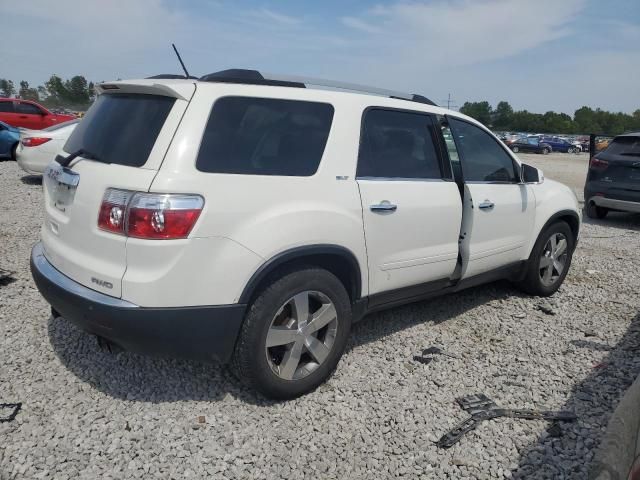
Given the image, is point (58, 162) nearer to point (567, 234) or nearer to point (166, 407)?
point (166, 407)

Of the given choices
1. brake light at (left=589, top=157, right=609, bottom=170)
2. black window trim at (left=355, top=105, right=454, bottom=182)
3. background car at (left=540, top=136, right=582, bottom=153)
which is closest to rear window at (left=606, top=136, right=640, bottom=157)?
brake light at (left=589, top=157, right=609, bottom=170)

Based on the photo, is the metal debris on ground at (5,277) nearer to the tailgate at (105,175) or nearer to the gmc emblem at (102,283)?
the tailgate at (105,175)

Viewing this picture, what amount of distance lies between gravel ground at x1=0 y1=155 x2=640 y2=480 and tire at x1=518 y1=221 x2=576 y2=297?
0.42 metres

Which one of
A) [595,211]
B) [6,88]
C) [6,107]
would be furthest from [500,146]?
[6,88]

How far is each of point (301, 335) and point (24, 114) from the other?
17.8m

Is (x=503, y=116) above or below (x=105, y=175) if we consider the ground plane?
above

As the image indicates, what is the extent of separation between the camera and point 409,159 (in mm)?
3510

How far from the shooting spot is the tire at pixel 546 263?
4.67m

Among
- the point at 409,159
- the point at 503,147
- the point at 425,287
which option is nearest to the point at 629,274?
the point at 503,147

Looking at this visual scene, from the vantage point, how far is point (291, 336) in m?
2.88

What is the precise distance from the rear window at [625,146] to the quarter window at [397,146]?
6839 mm

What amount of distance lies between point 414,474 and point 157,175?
6.33 feet

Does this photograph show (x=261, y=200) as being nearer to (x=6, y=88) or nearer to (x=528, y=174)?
(x=528, y=174)

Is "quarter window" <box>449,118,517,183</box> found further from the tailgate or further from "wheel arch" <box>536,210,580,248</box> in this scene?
the tailgate
